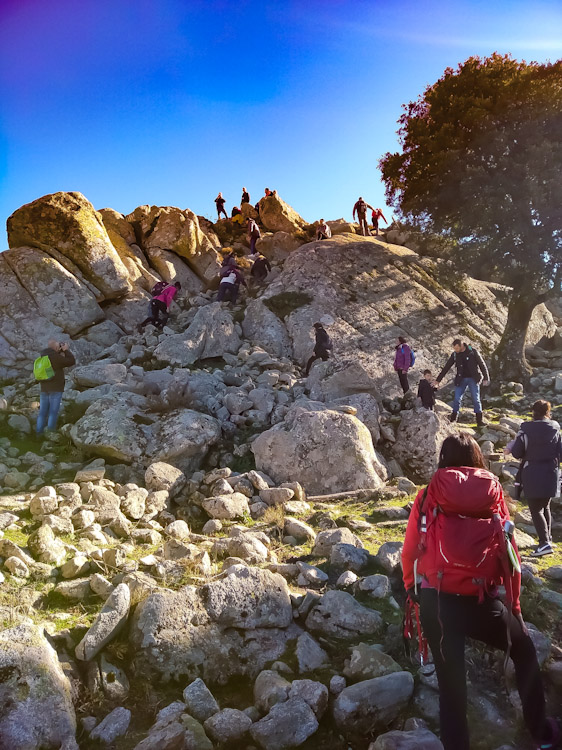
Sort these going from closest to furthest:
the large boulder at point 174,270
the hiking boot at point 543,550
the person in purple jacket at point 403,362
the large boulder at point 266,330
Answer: the hiking boot at point 543,550 → the person in purple jacket at point 403,362 → the large boulder at point 266,330 → the large boulder at point 174,270

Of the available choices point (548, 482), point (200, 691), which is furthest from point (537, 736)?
point (548, 482)

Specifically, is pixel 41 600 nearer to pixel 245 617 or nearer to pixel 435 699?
pixel 245 617

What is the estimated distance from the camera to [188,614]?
4.30 meters

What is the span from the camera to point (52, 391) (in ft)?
32.1

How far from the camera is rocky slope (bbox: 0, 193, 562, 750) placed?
3.56 metres

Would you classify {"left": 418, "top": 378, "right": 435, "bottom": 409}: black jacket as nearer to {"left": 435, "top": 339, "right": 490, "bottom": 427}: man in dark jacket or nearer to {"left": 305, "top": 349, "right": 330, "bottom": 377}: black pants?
{"left": 435, "top": 339, "right": 490, "bottom": 427}: man in dark jacket

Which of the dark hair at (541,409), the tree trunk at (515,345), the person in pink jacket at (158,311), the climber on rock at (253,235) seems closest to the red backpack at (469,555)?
the dark hair at (541,409)

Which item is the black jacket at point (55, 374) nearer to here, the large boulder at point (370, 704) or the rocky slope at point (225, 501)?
the rocky slope at point (225, 501)

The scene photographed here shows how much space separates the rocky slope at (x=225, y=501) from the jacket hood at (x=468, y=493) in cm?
158

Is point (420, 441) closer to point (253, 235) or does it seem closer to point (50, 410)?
point (50, 410)

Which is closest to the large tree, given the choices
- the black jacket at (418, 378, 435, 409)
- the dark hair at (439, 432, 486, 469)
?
the black jacket at (418, 378, 435, 409)

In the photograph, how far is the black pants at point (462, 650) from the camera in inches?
118

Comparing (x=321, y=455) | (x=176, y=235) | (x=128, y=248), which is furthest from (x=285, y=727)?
(x=176, y=235)

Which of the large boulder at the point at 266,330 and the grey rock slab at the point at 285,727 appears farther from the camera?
the large boulder at the point at 266,330
